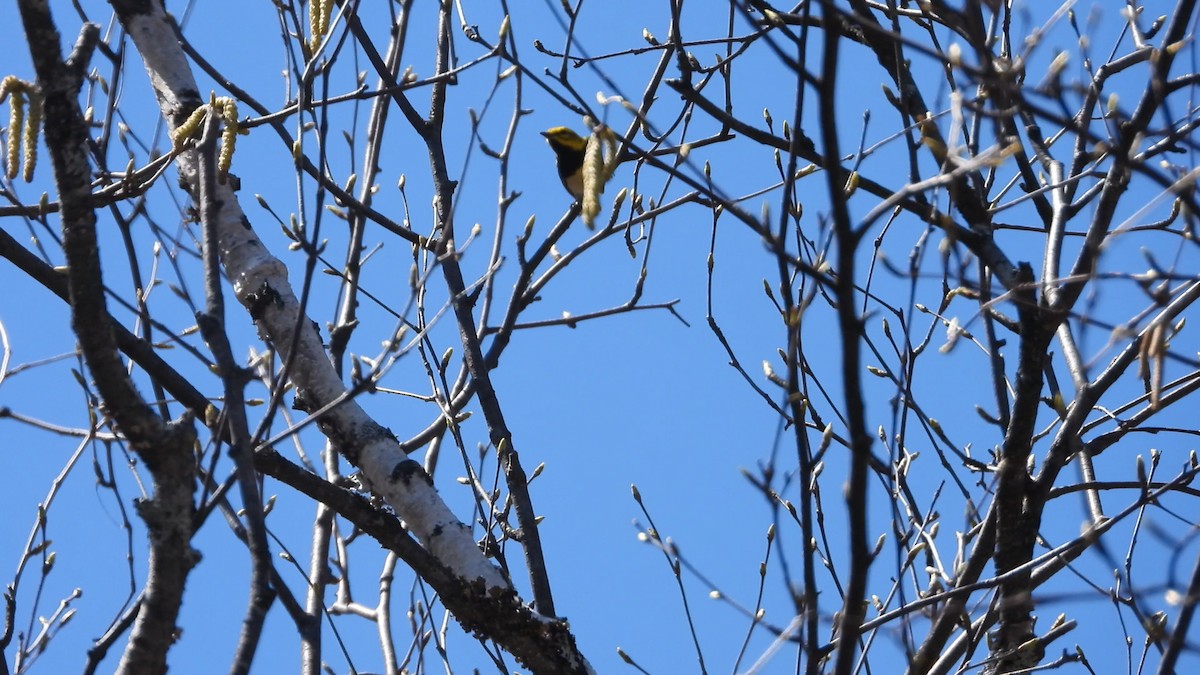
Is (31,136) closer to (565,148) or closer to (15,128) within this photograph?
(15,128)

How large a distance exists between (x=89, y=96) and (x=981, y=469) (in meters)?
2.68

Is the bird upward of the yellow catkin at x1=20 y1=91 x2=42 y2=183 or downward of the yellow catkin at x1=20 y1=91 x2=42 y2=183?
upward

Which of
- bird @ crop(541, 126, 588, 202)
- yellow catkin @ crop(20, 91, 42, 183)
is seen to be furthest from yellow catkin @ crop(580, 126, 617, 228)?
bird @ crop(541, 126, 588, 202)

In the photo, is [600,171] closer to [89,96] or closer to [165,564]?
[165,564]

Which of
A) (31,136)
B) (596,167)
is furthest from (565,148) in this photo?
(31,136)

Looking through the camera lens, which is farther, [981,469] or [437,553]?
[981,469]

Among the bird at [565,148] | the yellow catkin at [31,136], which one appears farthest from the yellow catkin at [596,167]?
the bird at [565,148]

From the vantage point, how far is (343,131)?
11.9ft

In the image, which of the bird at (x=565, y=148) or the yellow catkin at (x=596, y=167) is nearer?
the yellow catkin at (x=596, y=167)

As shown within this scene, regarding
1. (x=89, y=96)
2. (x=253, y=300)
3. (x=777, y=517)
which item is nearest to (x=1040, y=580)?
(x=777, y=517)

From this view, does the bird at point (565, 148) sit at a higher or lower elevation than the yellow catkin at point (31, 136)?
higher

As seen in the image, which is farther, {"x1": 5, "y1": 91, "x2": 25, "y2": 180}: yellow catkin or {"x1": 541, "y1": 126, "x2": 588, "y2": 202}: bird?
{"x1": 541, "y1": 126, "x2": 588, "y2": 202}: bird

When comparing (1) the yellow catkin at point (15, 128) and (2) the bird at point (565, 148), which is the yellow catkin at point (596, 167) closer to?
(1) the yellow catkin at point (15, 128)

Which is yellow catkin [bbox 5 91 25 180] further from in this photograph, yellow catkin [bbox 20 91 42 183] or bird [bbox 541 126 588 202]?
bird [bbox 541 126 588 202]
